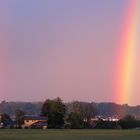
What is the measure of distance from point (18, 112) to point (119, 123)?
45668 millimetres

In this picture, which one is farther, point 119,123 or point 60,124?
point 119,123

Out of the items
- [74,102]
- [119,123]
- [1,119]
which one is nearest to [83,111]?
[74,102]

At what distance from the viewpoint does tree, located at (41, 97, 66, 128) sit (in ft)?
573

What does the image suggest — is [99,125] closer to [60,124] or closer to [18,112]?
[60,124]

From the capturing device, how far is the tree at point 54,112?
17462 cm

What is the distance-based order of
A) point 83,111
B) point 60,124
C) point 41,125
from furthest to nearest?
point 83,111
point 41,125
point 60,124

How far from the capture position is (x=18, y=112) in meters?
200

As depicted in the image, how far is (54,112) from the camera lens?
175 metres
